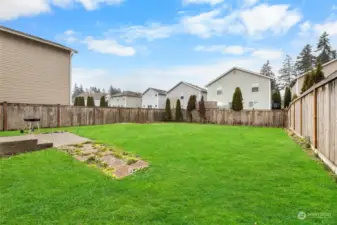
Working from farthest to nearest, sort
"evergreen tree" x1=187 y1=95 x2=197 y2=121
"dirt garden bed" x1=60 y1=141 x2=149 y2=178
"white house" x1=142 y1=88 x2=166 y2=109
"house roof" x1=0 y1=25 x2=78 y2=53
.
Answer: "white house" x1=142 y1=88 x2=166 y2=109, "evergreen tree" x1=187 y1=95 x2=197 y2=121, "house roof" x1=0 y1=25 x2=78 y2=53, "dirt garden bed" x1=60 y1=141 x2=149 y2=178

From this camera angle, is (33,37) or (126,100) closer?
(33,37)

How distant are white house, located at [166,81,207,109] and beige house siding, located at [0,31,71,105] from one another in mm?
18098

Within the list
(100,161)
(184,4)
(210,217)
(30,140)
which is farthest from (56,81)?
(210,217)

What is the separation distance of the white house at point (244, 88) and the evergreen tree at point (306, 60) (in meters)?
25.8

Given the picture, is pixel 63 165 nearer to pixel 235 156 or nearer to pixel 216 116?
pixel 235 156

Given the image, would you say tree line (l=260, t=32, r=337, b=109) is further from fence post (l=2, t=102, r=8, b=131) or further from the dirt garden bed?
the dirt garden bed

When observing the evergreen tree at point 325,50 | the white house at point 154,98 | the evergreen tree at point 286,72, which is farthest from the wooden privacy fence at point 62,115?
the evergreen tree at point 286,72

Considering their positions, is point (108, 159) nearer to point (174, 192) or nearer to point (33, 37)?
point (174, 192)

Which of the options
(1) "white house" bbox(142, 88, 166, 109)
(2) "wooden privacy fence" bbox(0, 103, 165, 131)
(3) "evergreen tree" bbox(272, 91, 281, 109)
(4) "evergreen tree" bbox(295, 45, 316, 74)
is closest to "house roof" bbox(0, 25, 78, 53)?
(2) "wooden privacy fence" bbox(0, 103, 165, 131)

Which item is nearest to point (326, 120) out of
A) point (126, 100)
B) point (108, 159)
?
point (108, 159)

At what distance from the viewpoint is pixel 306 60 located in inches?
1837

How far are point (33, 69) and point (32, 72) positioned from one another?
8.4 inches

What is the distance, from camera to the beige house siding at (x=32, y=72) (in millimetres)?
13227

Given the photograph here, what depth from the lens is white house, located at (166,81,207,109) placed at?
32.0 m
